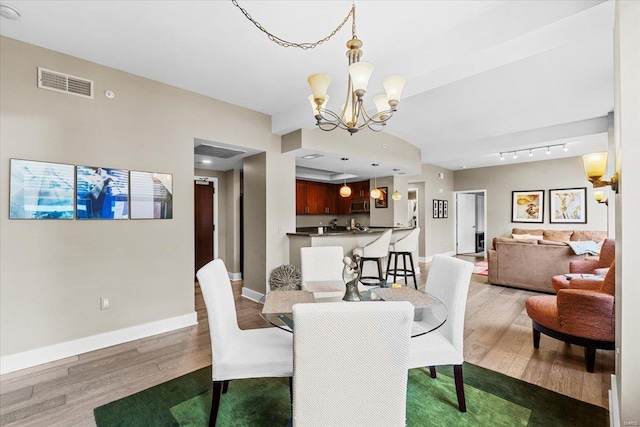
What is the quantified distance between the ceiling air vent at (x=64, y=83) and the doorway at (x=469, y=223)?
9.12 m

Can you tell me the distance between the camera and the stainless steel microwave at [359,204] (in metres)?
7.88

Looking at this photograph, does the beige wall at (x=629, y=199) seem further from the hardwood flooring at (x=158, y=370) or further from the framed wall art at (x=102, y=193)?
the framed wall art at (x=102, y=193)

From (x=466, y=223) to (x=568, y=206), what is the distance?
8.61 feet

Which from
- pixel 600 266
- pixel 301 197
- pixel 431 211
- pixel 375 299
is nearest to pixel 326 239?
pixel 375 299

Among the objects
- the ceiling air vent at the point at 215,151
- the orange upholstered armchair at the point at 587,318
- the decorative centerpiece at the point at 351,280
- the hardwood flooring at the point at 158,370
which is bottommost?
the hardwood flooring at the point at 158,370

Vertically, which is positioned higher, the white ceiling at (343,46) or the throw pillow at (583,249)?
the white ceiling at (343,46)

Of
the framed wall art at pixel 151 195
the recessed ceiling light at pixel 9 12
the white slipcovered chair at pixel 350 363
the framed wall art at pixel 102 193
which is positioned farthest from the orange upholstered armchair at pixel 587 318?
the recessed ceiling light at pixel 9 12

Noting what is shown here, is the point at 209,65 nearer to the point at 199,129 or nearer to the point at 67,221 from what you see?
the point at 199,129

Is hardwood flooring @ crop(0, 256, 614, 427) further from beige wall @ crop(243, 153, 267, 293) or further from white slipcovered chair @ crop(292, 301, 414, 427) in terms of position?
white slipcovered chair @ crop(292, 301, 414, 427)

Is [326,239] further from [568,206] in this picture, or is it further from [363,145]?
[568,206]

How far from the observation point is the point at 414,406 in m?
1.95

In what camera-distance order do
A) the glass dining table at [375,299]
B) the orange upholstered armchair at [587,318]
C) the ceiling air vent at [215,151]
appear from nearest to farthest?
the glass dining table at [375,299], the orange upholstered armchair at [587,318], the ceiling air vent at [215,151]

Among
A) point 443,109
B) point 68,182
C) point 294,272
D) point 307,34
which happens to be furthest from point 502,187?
point 68,182

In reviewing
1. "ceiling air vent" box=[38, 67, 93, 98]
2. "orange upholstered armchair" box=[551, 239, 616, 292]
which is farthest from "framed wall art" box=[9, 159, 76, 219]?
"orange upholstered armchair" box=[551, 239, 616, 292]
